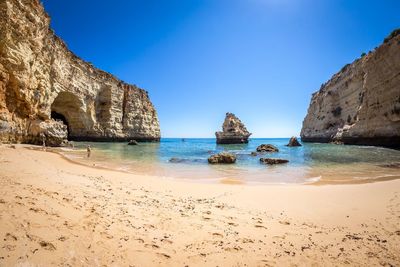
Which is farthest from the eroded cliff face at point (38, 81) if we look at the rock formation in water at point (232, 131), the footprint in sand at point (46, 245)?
the rock formation in water at point (232, 131)

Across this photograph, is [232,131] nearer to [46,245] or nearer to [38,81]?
[38,81]

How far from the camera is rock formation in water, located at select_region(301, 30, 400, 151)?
3012 cm

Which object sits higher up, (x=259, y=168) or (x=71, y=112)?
(x=71, y=112)

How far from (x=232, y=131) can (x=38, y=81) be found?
40674 millimetres

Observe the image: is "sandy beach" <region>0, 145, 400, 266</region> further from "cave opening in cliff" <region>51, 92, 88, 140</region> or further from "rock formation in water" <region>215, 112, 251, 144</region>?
"rock formation in water" <region>215, 112, 251, 144</region>

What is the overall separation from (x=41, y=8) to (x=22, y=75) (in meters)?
8.76

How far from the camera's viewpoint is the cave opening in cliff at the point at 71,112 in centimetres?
→ 3719

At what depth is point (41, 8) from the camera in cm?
2144

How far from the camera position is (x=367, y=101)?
36.2 meters

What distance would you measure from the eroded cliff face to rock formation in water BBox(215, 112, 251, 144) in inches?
1173

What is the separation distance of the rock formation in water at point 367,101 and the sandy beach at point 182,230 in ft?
106

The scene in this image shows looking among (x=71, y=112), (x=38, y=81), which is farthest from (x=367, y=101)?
(x=71, y=112)

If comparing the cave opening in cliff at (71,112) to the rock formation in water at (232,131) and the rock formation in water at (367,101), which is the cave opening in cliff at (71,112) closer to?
the rock formation in water at (232,131)

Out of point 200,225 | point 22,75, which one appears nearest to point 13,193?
point 200,225
